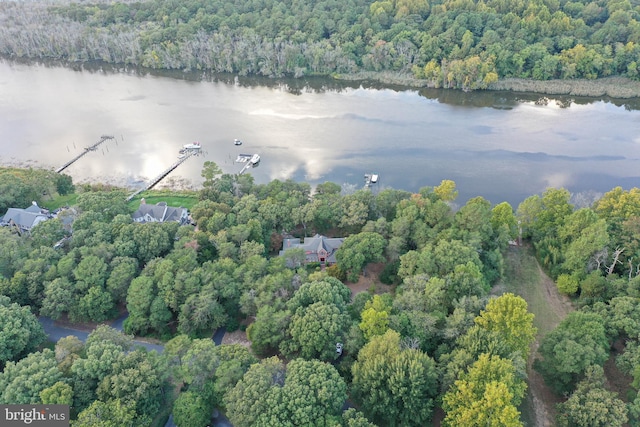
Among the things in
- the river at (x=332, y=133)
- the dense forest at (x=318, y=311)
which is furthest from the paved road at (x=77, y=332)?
the river at (x=332, y=133)


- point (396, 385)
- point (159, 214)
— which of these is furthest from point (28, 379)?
point (159, 214)

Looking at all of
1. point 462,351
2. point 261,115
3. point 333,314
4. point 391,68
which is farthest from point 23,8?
point 462,351

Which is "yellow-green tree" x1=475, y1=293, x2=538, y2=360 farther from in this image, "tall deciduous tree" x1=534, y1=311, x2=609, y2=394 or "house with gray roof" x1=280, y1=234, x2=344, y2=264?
"house with gray roof" x1=280, y1=234, x2=344, y2=264

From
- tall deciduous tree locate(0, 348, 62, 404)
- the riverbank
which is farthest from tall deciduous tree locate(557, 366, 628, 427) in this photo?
the riverbank

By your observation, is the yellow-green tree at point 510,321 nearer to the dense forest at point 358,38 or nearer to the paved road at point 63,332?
the paved road at point 63,332

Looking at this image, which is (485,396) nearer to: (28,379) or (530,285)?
(530,285)

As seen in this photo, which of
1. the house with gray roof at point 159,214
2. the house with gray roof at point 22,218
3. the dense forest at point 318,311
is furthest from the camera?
the house with gray roof at point 159,214
